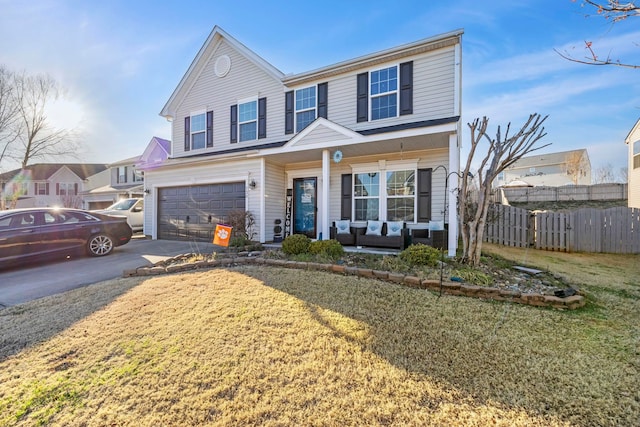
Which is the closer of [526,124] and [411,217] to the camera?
[526,124]

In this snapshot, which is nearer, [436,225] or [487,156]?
[487,156]

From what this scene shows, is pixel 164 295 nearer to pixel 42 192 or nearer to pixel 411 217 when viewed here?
pixel 411 217

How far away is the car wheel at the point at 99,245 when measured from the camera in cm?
739

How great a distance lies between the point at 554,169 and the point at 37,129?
56.7 m

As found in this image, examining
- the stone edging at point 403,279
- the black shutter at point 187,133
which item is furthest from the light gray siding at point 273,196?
the black shutter at point 187,133

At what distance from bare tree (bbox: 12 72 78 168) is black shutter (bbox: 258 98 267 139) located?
876 inches

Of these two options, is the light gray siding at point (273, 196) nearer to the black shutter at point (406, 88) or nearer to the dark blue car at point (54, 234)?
the dark blue car at point (54, 234)

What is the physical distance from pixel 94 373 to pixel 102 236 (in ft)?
22.1

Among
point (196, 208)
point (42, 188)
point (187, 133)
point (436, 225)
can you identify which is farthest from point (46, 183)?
point (436, 225)

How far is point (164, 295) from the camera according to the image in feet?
13.6

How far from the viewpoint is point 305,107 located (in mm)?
9578

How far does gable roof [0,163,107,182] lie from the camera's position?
28839 millimetres

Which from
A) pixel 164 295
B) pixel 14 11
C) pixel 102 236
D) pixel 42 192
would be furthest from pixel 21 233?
pixel 42 192

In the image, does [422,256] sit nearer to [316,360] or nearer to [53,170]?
[316,360]
